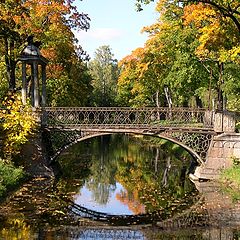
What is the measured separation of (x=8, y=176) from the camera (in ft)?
65.8

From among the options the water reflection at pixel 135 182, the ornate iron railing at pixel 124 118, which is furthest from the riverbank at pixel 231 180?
the ornate iron railing at pixel 124 118

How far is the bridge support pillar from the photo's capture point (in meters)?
23.3

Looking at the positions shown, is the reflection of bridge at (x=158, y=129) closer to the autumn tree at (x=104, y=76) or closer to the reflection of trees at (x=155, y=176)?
the reflection of trees at (x=155, y=176)

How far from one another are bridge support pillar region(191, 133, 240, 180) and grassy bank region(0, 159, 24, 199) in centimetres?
943

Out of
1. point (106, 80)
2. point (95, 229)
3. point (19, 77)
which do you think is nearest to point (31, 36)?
point (19, 77)

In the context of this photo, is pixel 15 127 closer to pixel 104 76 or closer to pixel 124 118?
pixel 124 118

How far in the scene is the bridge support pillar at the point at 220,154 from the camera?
2333 centimetres

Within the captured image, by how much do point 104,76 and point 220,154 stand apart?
56323 millimetres

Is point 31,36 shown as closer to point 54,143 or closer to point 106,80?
point 54,143

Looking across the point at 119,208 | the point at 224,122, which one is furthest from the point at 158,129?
the point at 119,208

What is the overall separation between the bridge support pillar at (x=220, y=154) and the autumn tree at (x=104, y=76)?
4112 cm

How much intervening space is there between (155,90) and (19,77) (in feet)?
57.8

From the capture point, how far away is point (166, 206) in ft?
61.5

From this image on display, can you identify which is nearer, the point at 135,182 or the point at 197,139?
the point at 197,139
